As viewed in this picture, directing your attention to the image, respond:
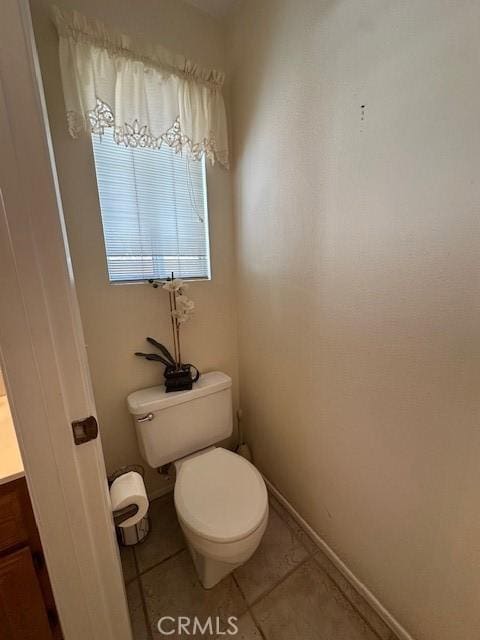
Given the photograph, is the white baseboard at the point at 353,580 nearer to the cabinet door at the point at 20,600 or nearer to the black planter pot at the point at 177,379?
the black planter pot at the point at 177,379

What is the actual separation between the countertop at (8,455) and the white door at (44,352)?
4.2 inches

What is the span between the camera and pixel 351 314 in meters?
0.93

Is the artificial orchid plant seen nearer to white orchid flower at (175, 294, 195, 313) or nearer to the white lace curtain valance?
white orchid flower at (175, 294, 195, 313)

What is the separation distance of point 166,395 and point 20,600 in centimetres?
72

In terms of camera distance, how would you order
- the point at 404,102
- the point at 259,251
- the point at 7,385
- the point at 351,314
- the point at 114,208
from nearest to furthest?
the point at 7,385, the point at 404,102, the point at 351,314, the point at 114,208, the point at 259,251

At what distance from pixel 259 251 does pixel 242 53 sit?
0.91m

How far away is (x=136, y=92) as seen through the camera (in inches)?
42.6

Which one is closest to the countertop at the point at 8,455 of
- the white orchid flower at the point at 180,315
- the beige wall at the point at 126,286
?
the beige wall at the point at 126,286

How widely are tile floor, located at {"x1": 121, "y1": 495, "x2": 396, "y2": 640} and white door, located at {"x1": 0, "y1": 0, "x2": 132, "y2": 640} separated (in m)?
0.56

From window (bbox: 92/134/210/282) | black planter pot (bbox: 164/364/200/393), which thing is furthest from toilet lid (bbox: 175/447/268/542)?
window (bbox: 92/134/210/282)

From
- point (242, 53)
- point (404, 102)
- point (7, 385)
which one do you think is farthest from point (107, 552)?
point (242, 53)

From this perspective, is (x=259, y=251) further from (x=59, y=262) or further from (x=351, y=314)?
(x=59, y=262)

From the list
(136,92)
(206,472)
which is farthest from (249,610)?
(136,92)

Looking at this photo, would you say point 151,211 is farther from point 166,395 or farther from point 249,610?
point 249,610
